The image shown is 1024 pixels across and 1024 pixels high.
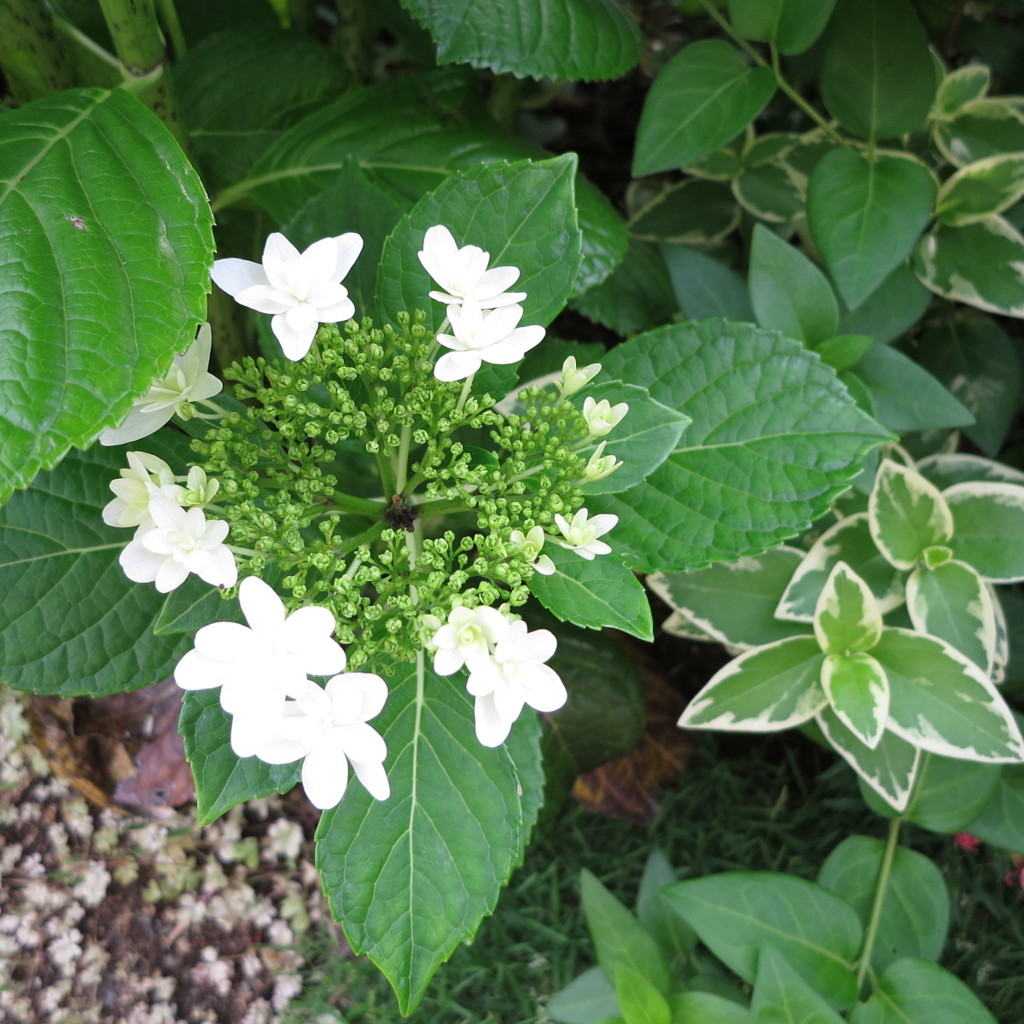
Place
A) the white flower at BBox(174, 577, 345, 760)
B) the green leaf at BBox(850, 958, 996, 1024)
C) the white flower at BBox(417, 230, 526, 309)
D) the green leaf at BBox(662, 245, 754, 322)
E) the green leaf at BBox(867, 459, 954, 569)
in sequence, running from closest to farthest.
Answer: the white flower at BBox(174, 577, 345, 760), the white flower at BBox(417, 230, 526, 309), the green leaf at BBox(850, 958, 996, 1024), the green leaf at BBox(867, 459, 954, 569), the green leaf at BBox(662, 245, 754, 322)

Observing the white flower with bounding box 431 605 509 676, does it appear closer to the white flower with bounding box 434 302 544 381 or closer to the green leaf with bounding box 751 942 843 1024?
the white flower with bounding box 434 302 544 381

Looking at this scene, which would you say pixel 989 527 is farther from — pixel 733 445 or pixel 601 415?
pixel 601 415

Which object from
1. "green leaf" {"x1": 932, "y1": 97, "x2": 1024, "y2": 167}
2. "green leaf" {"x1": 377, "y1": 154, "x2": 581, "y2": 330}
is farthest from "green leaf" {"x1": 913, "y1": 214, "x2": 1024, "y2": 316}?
"green leaf" {"x1": 377, "y1": 154, "x2": 581, "y2": 330}

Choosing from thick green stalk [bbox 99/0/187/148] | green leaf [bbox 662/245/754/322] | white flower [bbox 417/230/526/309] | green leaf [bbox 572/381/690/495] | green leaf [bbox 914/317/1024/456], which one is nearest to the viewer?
white flower [bbox 417/230/526/309]

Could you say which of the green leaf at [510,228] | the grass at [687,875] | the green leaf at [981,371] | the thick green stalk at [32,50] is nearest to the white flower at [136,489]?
the green leaf at [510,228]

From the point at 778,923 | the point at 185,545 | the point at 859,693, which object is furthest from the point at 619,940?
the point at 185,545

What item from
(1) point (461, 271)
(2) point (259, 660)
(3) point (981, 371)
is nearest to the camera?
(2) point (259, 660)

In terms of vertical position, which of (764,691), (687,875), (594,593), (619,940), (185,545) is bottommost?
(687,875)
